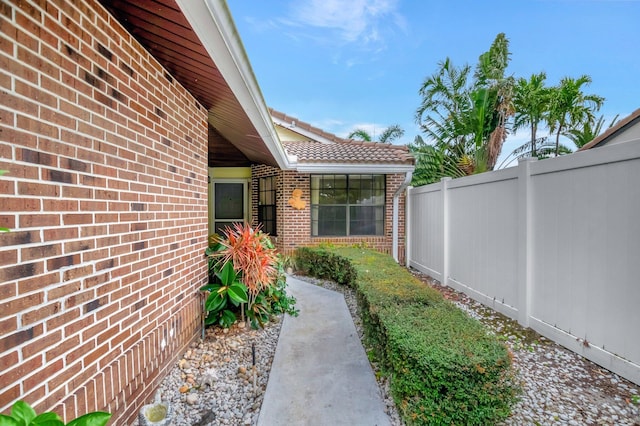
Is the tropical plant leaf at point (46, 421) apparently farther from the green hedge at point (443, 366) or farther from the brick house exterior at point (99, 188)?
the green hedge at point (443, 366)

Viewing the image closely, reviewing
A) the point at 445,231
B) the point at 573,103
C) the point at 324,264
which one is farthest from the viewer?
the point at 573,103

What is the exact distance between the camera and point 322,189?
849 centimetres

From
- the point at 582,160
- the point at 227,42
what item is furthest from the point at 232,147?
the point at 582,160

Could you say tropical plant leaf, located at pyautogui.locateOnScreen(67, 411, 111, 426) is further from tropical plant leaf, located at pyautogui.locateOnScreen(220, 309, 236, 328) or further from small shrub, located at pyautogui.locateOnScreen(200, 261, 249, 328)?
tropical plant leaf, located at pyautogui.locateOnScreen(220, 309, 236, 328)

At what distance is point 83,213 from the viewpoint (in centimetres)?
186

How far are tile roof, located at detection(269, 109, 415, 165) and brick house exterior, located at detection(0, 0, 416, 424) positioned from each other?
430 centimetres

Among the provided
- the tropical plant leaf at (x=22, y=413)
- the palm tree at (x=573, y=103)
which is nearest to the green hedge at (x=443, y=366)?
the tropical plant leaf at (x=22, y=413)

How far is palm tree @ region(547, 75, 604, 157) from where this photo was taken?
11680 mm

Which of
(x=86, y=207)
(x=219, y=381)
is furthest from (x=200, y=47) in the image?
(x=219, y=381)

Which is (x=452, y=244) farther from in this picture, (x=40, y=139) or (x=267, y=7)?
(x=267, y=7)

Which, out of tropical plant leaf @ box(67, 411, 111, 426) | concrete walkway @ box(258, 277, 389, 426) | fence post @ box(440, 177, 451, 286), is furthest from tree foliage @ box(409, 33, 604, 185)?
A: tropical plant leaf @ box(67, 411, 111, 426)

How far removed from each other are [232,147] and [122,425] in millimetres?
5571

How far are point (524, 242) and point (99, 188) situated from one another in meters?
4.86

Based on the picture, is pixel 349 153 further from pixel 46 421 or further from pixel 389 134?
pixel 389 134
